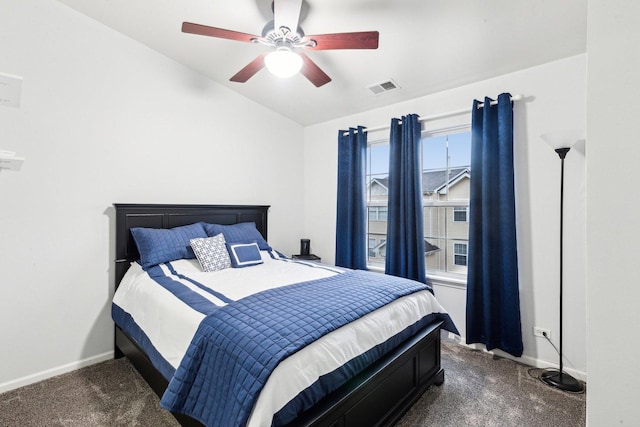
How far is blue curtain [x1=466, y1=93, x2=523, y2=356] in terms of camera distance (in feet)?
8.25

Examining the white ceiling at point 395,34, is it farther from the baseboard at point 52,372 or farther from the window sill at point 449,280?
the baseboard at point 52,372

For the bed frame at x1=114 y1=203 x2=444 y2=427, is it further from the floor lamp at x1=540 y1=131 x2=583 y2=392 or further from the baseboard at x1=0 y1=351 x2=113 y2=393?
the floor lamp at x1=540 y1=131 x2=583 y2=392

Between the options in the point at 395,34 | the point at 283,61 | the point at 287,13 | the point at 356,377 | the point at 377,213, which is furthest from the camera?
the point at 377,213

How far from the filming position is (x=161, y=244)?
261cm

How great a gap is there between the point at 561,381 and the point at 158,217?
143 inches

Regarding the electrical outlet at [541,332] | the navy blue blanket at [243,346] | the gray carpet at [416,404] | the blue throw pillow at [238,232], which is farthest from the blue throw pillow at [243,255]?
the electrical outlet at [541,332]

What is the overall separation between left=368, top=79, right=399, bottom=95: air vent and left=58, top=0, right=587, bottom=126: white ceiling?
0.05m

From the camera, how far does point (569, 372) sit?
2338mm

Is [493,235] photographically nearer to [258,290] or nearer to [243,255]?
[258,290]

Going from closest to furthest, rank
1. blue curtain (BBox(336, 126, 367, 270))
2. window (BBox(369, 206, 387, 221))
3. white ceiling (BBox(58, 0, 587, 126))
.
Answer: white ceiling (BBox(58, 0, 587, 126)) < blue curtain (BBox(336, 126, 367, 270)) < window (BBox(369, 206, 387, 221))

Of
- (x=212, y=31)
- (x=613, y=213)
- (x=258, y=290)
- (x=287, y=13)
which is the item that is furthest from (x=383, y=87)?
(x=613, y=213)

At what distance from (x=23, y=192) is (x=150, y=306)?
4.39ft

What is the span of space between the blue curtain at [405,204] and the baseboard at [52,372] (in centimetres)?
280

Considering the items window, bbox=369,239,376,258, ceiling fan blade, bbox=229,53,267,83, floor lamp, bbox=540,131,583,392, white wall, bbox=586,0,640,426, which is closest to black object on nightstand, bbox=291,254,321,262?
window, bbox=369,239,376,258
